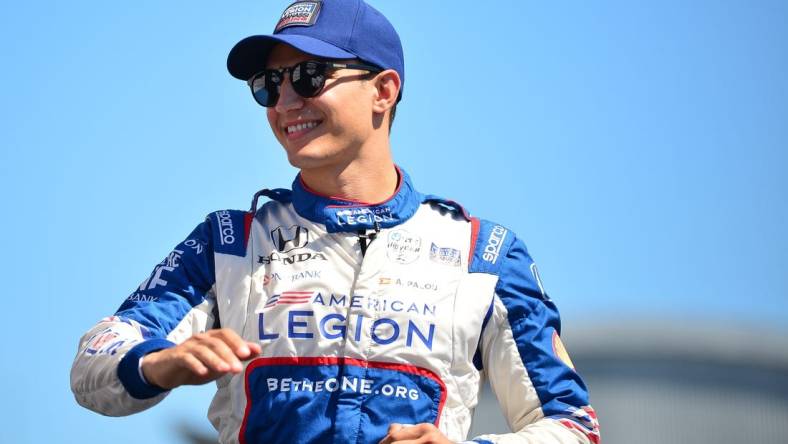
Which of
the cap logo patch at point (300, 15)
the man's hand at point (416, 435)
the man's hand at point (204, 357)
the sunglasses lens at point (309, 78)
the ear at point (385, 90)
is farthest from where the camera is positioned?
the ear at point (385, 90)

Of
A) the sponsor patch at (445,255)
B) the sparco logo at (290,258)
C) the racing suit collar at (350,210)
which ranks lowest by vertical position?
the sparco logo at (290,258)

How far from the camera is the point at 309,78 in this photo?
5477mm

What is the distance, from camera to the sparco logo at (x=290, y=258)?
5375 millimetres

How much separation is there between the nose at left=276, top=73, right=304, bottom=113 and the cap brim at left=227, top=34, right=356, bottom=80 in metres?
0.16

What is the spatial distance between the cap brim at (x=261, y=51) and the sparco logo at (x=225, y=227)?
602 millimetres

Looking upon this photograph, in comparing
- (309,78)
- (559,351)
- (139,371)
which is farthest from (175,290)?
(559,351)

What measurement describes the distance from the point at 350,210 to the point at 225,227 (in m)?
0.53

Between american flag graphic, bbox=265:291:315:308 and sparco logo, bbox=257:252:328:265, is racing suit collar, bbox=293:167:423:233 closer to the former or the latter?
sparco logo, bbox=257:252:328:265

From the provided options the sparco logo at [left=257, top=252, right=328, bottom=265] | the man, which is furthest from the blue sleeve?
the sparco logo at [left=257, top=252, right=328, bottom=265]

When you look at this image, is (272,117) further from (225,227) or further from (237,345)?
(237,345)

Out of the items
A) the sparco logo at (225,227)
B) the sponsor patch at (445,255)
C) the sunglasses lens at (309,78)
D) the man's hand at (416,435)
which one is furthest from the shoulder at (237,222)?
the man's hand at (416,435)

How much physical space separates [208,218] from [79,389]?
1024 mm

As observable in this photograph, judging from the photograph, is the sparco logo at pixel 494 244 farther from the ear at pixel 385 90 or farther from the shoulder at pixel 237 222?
the shoulder at pixel 237 222

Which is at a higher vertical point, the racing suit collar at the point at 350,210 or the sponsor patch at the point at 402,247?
the racing suit collar at the point at 350,210
